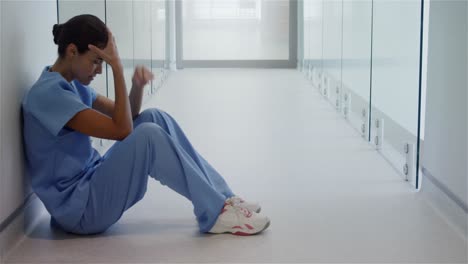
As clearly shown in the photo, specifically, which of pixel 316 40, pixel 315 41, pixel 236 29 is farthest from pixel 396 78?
pixel 236 29

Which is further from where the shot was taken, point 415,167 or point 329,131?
point 329,131

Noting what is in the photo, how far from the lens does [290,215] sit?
371 cm

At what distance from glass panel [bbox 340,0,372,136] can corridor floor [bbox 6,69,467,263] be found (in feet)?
0.52

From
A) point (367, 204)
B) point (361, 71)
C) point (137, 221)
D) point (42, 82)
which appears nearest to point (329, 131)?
point (361, 71)

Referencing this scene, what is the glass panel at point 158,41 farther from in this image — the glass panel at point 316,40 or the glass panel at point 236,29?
the glass panel at point 316,40

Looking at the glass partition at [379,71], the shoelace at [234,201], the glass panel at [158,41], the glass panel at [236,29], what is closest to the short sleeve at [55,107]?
the shoelace at [234,201]

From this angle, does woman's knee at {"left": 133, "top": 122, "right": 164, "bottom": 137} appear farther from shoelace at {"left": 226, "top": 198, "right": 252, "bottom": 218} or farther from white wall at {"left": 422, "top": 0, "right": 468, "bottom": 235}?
white wall at {"left": 422, "top": 0, "right": 468, "bottom": 235}

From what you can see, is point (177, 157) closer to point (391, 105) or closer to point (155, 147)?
point (155, 147)

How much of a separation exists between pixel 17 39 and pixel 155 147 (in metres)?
0.70

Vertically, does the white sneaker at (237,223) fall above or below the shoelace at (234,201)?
below

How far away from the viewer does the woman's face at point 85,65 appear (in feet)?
10.5

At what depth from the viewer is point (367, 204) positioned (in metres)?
3.91

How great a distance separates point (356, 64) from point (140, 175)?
335 cm

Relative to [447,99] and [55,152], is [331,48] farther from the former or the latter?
[55,152]
